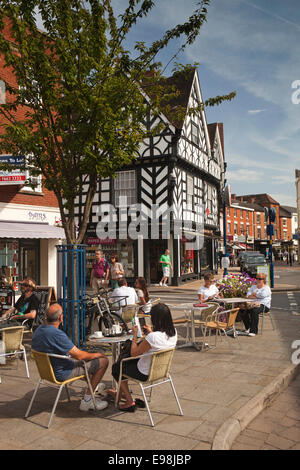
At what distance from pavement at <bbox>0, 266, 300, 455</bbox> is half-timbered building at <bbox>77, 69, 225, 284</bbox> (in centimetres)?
1554

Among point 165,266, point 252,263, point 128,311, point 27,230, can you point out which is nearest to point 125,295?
point 128,311

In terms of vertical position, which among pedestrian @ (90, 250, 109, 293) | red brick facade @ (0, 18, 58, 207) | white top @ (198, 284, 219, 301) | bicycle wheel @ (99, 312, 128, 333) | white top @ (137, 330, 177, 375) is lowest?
bicycle wheel @ (99, 312, 128, 333)

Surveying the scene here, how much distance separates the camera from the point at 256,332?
8.80 metres

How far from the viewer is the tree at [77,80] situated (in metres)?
6.96

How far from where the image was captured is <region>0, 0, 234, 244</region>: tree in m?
6.96

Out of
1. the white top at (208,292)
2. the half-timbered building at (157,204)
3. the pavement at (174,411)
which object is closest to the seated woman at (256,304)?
the white top at (208,292)

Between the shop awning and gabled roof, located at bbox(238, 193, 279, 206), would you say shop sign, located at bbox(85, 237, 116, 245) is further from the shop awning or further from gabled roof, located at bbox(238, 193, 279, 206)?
gabled roof, located at bbox(238, 193, 279, 206)

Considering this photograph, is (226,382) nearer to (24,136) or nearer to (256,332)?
(256,332)

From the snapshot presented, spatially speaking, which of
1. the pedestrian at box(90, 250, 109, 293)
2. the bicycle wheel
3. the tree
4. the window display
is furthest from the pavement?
the window display

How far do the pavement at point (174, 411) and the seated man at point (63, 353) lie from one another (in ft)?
1.01

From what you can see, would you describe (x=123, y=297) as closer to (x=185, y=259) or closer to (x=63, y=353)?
(x=63, y=353)

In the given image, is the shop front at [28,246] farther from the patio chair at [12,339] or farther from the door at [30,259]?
the patio chair at [12,339]

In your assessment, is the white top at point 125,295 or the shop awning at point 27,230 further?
the shop awning at point 27,230

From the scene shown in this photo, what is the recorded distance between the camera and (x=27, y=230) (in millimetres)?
13453
